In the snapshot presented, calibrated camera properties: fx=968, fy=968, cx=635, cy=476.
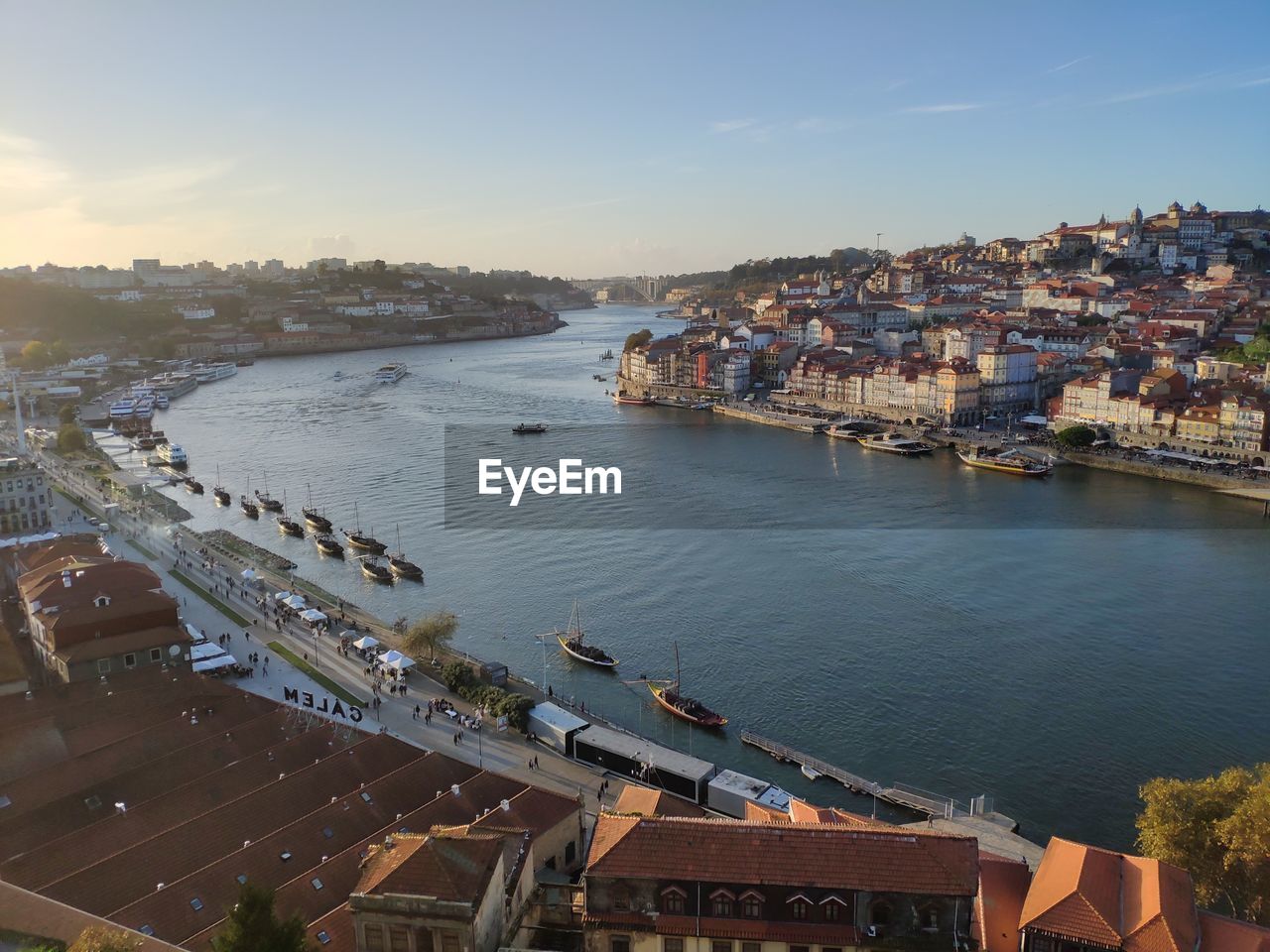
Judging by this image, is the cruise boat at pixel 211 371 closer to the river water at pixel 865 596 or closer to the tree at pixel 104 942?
the river water at pixel 865 596

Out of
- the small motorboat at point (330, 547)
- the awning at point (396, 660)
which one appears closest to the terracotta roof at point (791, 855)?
the awning at point (396, 660)

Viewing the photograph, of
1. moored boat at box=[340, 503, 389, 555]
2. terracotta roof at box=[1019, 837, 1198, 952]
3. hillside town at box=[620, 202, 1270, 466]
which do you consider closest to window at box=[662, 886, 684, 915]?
terracotta roof at box=[1019, 837, 1198, 952]

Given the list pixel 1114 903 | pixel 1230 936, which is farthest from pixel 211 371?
pixel 1230 936

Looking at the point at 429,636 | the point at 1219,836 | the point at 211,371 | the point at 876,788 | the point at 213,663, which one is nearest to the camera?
the point at 1219,836

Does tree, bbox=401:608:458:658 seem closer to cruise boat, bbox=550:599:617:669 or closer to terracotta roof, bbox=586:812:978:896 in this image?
cruise boat, bbox=550:599:617:669

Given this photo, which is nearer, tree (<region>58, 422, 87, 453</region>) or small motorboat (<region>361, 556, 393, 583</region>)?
small motorboat (<region>361, 556, 393, 583</region>)

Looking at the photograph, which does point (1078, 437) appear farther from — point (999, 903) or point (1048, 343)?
point (999, 903)
